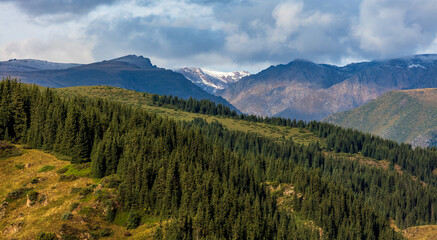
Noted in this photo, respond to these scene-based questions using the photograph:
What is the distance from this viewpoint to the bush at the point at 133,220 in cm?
9844

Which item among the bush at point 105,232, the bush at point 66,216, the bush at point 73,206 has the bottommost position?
the bush at point 105,232

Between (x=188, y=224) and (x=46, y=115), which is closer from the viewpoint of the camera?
(x=188, y=224)

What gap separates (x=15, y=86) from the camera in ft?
488

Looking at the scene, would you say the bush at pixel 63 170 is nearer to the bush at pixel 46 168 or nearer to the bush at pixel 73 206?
the bush at pixel 46 168

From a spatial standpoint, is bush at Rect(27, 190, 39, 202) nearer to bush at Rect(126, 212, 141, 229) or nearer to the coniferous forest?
the coniferous forest

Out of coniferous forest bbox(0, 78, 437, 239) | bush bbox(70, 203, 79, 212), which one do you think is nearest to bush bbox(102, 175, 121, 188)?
coniferous forest bbox(0, 78, 437, 239)

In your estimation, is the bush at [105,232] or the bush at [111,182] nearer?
the bush at [105,232]

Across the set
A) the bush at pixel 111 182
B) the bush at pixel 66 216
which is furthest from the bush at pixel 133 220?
the bush at pixel 66 216

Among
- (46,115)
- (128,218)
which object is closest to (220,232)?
(128,218)

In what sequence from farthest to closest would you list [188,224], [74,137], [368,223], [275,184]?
[275,184]
[368,223]
[74,137]
[188,224]

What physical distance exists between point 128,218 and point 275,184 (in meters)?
102

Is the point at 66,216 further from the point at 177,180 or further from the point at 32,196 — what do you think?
the point at 177,180

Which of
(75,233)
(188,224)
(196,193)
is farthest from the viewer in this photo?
(196,193)

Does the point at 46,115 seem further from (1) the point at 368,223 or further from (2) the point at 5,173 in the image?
(1) the point at 368,223
